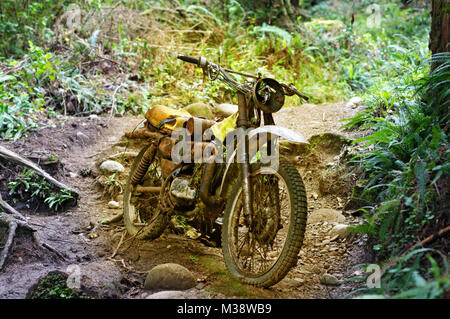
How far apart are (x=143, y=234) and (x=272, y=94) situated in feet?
5.86

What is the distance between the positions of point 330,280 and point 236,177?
0.98 m

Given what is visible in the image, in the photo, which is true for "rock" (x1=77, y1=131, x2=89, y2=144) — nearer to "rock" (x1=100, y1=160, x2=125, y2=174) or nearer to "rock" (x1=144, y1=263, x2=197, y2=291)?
"rock" (x1=100, y1=160, x2=125, y2=174)

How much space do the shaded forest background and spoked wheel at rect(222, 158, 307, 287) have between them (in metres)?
0.57

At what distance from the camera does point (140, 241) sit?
13.1ft

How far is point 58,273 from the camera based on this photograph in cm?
304

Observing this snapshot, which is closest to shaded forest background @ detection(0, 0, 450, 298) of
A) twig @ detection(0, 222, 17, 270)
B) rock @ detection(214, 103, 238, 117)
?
rock @ detection(214, 103, 238, 117)

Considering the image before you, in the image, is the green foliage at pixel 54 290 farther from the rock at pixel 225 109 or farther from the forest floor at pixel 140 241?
the rock at pixel 225 109

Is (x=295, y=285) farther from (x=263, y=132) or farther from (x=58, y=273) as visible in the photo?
(x=58, y=273)

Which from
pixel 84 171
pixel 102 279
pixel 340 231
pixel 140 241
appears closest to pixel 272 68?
pixel 84 171

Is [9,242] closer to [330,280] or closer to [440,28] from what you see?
[330,280]

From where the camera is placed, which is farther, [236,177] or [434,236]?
[236,177]

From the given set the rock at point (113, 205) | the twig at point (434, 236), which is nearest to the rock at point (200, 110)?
the rock at point (113, 205)

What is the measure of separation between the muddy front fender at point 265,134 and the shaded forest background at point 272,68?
763 mm
